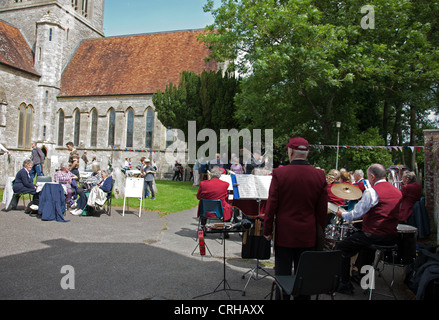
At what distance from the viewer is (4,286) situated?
4297 millimetres

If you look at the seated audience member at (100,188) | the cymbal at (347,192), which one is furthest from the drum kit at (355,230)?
the seated audience member at (100,188)

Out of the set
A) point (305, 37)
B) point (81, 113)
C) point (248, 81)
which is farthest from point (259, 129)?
point (81, 113)

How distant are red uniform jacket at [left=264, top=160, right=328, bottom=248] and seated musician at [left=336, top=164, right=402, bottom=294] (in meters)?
1.39

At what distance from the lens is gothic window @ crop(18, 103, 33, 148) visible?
3016 centimetres

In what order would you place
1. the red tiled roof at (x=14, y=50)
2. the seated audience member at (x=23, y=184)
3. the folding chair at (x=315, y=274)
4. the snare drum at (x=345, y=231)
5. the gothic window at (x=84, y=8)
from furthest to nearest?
1. the gothic window at (x=84, y=8)
2. the red tiled roof at (x=14, y=50)
3. the seated audience member at (x=23, y=184)
4. the snare drum at (x=345, y=231)
5. the folding chair at (x=315, y=274)

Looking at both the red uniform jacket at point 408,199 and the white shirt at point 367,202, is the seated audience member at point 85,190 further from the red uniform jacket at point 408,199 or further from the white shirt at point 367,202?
the red uniform jacket at point 408,199

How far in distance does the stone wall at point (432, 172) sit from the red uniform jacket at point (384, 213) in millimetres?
3053

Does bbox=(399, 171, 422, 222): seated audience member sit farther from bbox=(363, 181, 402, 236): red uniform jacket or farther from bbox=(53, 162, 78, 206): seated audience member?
bbox=(53, 162, 78, 206): seated audience member

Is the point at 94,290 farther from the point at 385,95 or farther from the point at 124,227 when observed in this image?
the point at 385,95

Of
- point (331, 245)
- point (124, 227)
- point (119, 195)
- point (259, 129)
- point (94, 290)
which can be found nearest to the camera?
point (94, 290)

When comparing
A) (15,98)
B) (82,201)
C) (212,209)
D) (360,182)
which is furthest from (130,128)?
(360,182)

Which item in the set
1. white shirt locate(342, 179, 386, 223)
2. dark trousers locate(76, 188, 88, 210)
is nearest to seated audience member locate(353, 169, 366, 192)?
white shirt locate(342, 179, 386, 223)

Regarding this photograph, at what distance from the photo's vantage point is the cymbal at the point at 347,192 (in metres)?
5.22

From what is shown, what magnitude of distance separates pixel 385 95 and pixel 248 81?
26.5 feet
